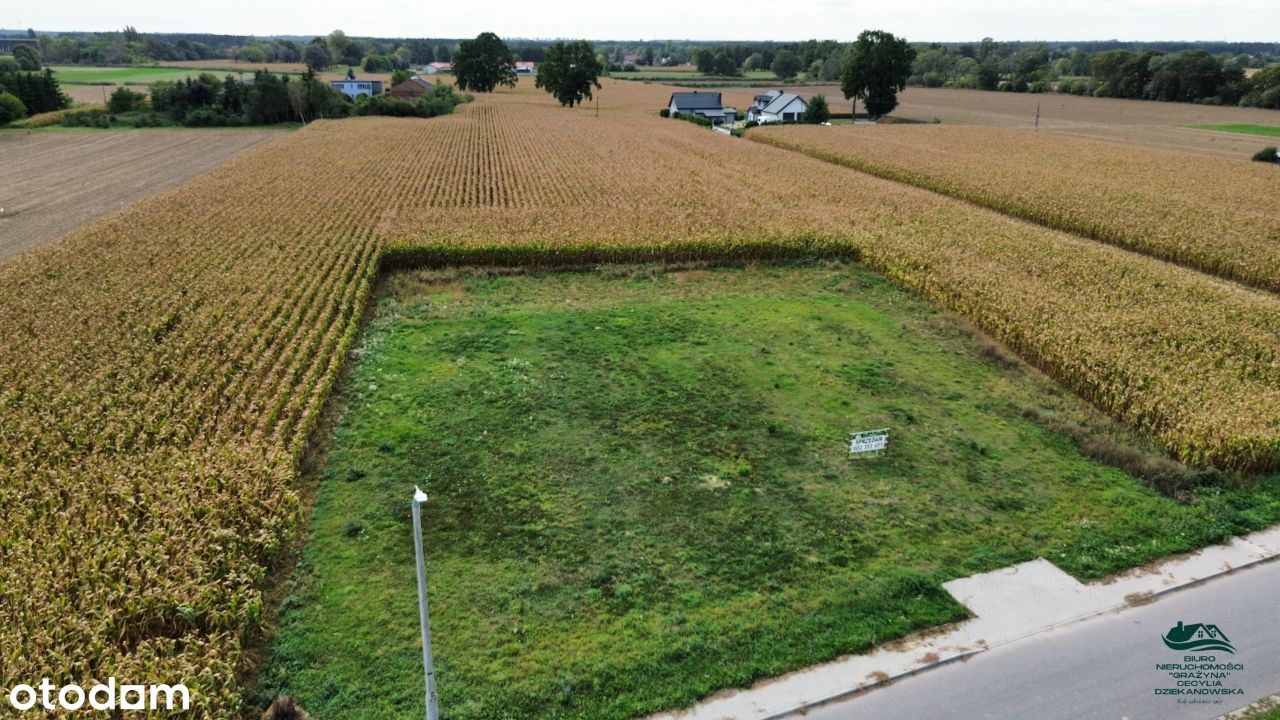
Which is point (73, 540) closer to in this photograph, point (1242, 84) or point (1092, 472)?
point (1092, 472)

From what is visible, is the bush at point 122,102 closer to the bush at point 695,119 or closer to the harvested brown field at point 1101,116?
the bush at point 695,119

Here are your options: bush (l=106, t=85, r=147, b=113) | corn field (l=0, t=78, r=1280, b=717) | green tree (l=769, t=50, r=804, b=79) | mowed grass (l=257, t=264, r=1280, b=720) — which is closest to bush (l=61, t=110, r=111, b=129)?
bush (l=106, t=85, r=147, b=113)

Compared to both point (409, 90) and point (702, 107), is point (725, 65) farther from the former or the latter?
point (702, 107)

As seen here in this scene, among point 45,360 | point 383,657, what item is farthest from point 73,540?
point 45,360

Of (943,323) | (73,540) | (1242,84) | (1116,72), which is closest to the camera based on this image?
(73,540)

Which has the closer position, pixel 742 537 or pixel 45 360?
pixel 742 537

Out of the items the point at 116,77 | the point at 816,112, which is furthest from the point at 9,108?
the point at 816,112

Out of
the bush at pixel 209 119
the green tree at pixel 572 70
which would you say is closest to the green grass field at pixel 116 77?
the bush at pixel 209 119

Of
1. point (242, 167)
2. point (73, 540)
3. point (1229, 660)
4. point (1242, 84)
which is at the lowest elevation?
point (1229, 660)
